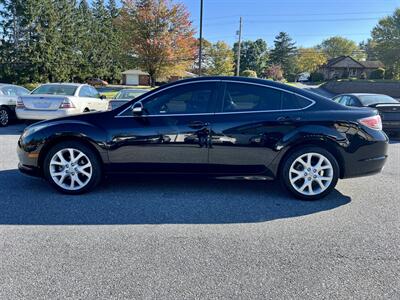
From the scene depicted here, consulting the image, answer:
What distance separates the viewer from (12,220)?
11.5 ft

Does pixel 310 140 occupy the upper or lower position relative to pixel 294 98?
lower

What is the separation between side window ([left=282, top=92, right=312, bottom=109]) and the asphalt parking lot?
4.08 feet

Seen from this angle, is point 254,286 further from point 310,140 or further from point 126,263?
point 310,140

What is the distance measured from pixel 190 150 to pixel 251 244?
1.57 meters

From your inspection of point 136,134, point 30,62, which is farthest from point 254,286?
point 30,62

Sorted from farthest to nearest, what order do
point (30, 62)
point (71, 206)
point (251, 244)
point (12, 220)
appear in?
point (30, 62) < point (71, 206) < point (12, 220) < point (251, 244)

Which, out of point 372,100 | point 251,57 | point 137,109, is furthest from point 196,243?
point 251,57

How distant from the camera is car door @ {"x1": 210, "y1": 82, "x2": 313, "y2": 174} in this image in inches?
163

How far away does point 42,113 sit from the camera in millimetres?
9039

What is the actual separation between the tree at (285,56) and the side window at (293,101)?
3212 inches

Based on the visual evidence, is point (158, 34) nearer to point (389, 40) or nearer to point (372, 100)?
point (372, 100)

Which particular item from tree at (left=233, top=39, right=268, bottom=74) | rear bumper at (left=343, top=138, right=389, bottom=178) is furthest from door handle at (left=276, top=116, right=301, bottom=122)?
tree at (left=233, top=39, right=268, bottom=74)

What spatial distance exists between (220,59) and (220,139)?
4893 centimetres

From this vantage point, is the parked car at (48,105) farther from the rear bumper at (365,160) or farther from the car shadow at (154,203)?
the rear bumper at (365,160)
